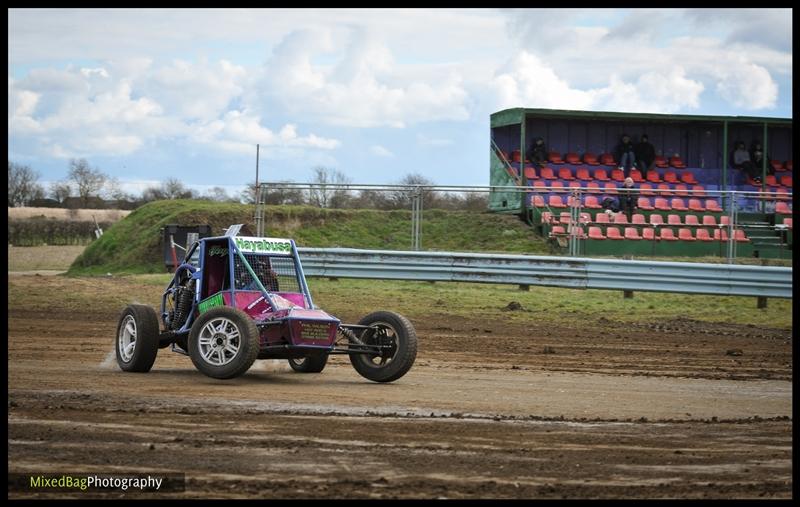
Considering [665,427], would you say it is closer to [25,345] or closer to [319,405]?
[319,405]

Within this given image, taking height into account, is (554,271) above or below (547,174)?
below

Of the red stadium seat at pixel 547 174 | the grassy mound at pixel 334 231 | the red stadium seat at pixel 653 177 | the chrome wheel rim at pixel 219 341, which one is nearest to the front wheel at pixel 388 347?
the chrome wheel rim at pixel 219 341

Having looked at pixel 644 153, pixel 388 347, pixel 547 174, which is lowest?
pixel 388 347

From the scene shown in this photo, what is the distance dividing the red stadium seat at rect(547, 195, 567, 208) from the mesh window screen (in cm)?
1498

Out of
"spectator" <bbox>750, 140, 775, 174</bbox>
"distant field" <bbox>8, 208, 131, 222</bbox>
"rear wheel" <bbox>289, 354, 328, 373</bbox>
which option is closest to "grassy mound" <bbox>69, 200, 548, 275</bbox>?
"spectator" <bbox>750, 140, 775, 174</bbox>

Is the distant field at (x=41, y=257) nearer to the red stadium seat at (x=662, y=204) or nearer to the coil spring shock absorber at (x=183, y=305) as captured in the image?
the red stadium seat at (x=662, y=204)

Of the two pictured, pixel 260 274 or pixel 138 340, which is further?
pixel 260 274

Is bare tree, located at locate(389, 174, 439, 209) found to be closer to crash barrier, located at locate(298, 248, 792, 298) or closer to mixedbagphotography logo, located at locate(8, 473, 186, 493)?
crash barrier, located at locate(298, 248, 792, 298)

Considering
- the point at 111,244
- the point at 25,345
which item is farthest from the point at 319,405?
the point at 111,244

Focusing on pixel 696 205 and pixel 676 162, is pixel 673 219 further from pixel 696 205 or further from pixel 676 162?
pixel 676 162

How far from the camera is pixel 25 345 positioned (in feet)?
51.4

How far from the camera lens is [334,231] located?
28.7 metres

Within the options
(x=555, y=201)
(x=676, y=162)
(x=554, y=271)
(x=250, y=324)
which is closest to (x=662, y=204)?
(x=555, y=201)

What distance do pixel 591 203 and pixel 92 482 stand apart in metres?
21.8
